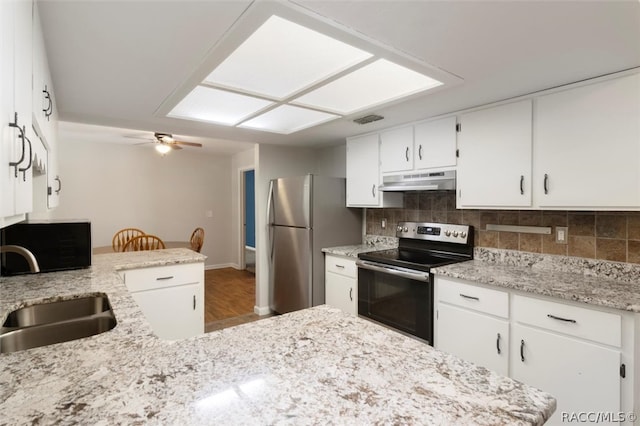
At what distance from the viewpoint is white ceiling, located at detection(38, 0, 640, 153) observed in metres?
1.16

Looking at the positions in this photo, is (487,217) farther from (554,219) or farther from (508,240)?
(554,219)

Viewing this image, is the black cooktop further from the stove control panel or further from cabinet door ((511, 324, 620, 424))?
cabinet door ((511, 324, 620, 424))

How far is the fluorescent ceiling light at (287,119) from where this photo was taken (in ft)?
8.16

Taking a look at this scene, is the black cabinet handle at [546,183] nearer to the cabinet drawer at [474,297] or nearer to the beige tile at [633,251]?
the beige tile at [633,251]

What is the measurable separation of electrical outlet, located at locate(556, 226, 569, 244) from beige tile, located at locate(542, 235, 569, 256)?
2 centimetres

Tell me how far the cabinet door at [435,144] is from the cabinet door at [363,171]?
47cm

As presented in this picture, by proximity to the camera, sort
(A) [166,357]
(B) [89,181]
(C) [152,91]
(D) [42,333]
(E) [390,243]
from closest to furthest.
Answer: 1. (A) [166,357]
2. (D) [42,333]
3. (C) [152,91]
4. (E) [390,243]
5. (B) [89,181]

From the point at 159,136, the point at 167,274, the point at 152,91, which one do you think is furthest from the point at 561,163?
the point at 159,136

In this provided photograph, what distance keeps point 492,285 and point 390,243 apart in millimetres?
1426

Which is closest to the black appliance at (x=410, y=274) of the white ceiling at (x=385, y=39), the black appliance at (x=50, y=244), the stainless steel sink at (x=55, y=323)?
the white ceiling at (x=385, y=39)

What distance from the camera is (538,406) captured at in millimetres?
713

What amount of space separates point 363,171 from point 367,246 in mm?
852

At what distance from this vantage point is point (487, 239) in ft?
8.38

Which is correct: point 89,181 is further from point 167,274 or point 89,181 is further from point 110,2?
point 110,2
